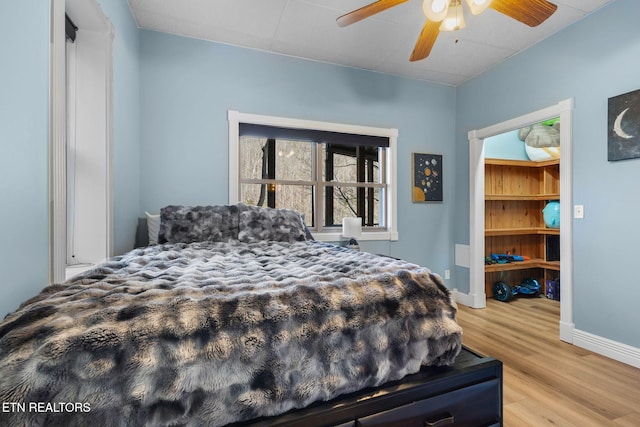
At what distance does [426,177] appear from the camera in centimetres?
363

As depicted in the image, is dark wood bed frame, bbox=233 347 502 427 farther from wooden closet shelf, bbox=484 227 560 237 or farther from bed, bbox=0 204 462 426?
wooden closet shelf, bbox=484 227 560 237

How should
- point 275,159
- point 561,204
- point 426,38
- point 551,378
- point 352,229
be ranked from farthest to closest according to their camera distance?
point 275,159 → point 352,229 → point 561,204 → point 426,38 → point 551,378

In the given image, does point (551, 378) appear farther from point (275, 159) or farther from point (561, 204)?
point (275, 159)

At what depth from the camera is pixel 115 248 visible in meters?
1.93

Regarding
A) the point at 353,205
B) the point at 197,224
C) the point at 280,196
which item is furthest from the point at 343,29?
the point at 197,224

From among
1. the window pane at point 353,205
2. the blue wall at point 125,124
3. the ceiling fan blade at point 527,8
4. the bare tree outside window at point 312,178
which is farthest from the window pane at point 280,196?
the ceiling fan blade at point 527,8

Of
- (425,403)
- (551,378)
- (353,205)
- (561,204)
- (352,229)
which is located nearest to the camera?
(425,403)

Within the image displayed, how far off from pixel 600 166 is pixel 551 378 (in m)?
1.67

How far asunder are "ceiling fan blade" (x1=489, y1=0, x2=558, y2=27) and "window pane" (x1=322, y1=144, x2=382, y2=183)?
195 centimetres

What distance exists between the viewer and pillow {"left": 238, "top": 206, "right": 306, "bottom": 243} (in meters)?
2.29

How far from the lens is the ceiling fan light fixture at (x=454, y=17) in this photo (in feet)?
5.81

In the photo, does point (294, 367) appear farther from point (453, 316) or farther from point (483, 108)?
point (483, 108)

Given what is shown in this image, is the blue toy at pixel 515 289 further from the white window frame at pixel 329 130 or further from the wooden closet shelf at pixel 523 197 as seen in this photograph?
the white window frame at pixel 329 130

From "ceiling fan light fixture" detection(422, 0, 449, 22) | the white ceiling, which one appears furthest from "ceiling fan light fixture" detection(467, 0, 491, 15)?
the white ceiling
